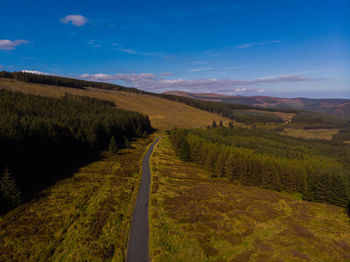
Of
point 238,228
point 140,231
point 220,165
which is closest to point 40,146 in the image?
point 140,231

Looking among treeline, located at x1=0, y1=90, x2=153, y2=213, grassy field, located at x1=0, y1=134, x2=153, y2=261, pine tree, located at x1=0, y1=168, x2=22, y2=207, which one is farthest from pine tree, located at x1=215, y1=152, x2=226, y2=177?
pine tree, located at x1=0, y1=168, x2=22, y2=207

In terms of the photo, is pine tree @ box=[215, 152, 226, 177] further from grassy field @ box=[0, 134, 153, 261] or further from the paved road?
grassy field @ box=[0, 134, 153, 261]

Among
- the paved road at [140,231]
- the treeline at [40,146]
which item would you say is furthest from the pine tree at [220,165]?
the treeline at [40,146]

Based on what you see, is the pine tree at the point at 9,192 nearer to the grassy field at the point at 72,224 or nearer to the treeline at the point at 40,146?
the treeline at the point at 40,146

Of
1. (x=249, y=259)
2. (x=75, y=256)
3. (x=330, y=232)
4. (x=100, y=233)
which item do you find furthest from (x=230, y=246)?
(x=330, y=232)

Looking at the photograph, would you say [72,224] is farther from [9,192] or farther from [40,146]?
[40,146]

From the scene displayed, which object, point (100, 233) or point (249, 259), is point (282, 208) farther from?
point (100, 233)
